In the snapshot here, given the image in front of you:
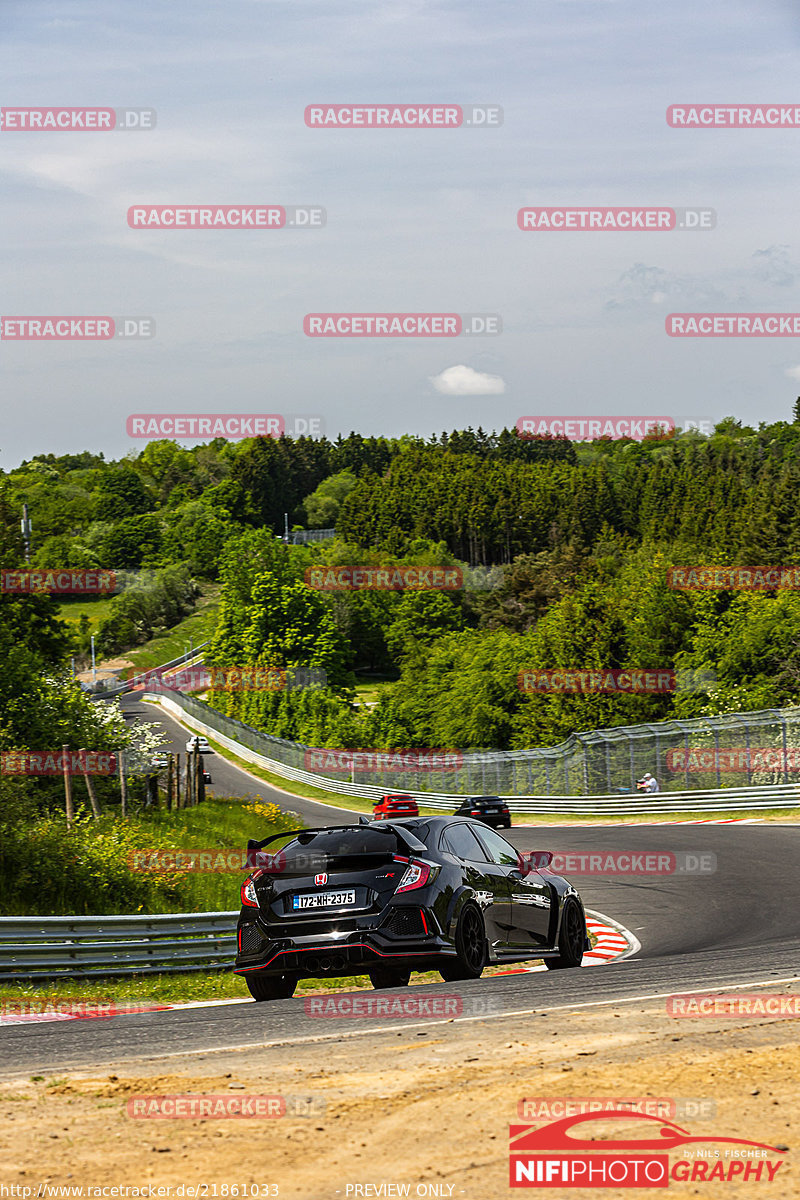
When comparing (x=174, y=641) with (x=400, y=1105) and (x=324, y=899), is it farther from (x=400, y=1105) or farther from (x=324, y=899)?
(x=400, y=1105)

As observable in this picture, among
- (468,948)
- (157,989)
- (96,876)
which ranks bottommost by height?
(157,989)

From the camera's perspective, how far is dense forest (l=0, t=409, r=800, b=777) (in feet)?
193

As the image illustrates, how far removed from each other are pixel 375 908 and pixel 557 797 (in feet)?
112

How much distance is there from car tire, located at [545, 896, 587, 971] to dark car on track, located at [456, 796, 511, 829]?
2479 centimetres

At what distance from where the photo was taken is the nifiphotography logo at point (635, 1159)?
14.8 ft

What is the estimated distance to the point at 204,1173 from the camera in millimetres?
4578

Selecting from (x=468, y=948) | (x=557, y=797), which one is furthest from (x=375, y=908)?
(x=557, y=797)

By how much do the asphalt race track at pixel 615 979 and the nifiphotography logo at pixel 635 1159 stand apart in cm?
265

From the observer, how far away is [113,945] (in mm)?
11781

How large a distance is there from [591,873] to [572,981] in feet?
49.9

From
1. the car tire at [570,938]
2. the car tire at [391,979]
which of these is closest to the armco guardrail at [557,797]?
the car tire at [570,938]

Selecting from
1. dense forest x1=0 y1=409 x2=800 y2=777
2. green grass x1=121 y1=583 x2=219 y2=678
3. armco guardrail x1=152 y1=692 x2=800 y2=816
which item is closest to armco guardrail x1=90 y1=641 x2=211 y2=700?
green grass x1=121 y1=583 x2=219 y2=678

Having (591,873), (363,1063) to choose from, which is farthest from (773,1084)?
(591,873)

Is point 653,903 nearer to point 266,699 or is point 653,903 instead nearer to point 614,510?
point 266,699
